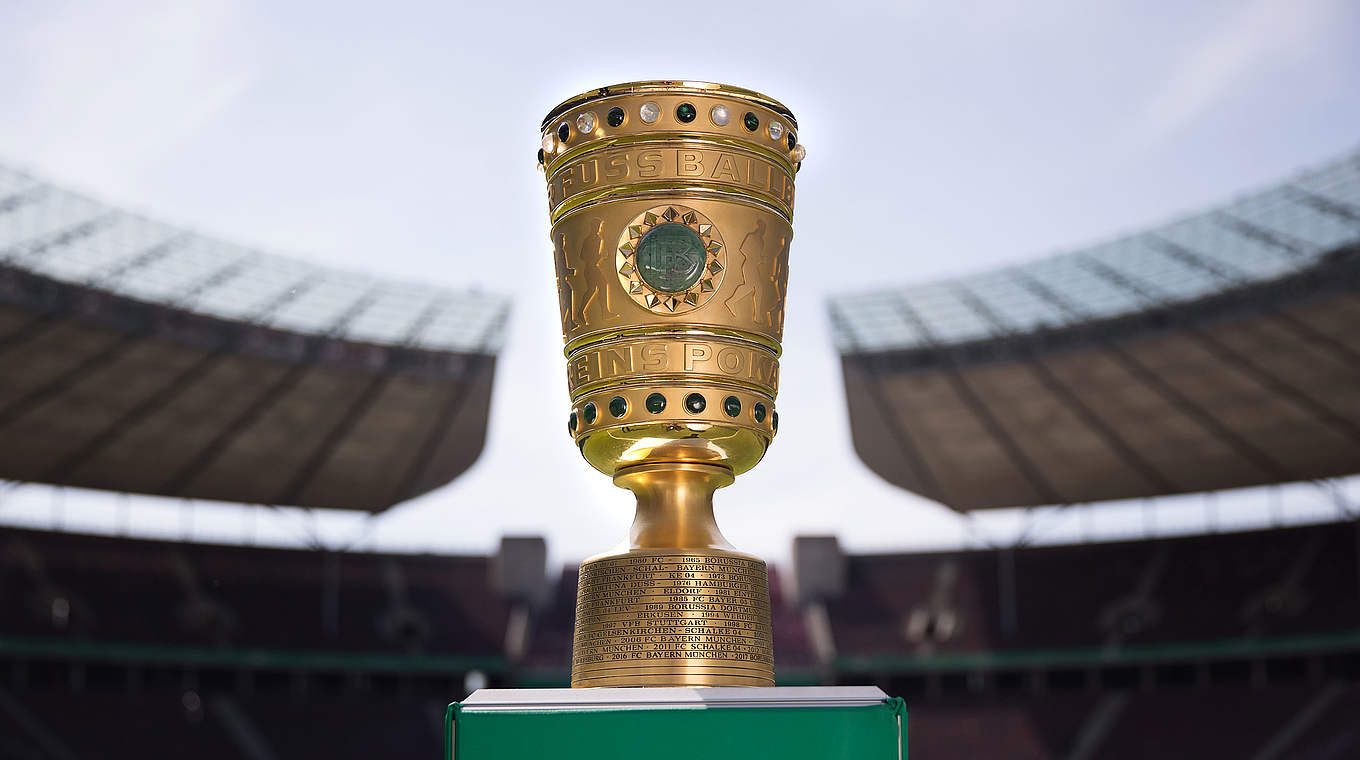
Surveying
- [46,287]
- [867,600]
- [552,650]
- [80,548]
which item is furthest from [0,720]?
[867,600]

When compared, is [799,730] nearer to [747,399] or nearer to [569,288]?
[747,399]

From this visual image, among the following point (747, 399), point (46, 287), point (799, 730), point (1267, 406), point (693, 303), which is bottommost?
point (799, 730)

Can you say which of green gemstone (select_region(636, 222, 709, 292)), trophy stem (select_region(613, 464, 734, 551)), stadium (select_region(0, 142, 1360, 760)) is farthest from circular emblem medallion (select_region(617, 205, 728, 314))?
stadium (select_region(0, 142, 1360, 760))

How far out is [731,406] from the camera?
11.4ft

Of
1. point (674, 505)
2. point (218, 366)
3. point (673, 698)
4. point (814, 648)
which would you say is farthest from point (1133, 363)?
point (673, 698)

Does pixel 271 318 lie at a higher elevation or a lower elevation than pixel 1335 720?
higher

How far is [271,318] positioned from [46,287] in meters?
5.05

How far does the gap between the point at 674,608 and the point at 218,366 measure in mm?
26486

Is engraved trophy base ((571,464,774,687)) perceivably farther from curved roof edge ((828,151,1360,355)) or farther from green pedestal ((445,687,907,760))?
curved roof edge ((828,151,1360,355))

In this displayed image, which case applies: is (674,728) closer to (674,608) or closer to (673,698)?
(673,698)

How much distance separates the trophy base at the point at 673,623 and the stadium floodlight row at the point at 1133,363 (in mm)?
24711

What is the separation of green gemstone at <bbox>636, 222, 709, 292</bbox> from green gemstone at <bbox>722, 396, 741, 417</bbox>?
327 millimetres

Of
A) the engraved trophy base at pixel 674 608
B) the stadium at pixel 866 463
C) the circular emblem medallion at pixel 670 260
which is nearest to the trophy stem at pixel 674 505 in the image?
the engraved trophy base at pixel 674 608

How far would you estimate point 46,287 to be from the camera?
24766 mm
